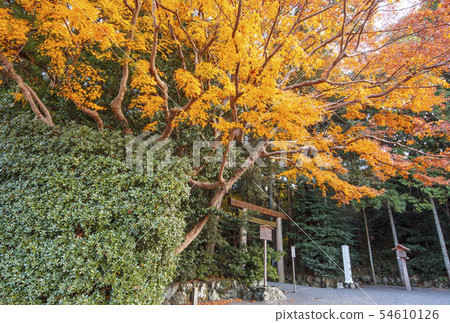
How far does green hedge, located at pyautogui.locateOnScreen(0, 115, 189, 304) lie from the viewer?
3.26 m

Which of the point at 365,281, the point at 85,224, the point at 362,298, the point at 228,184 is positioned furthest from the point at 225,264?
the point at 365,281

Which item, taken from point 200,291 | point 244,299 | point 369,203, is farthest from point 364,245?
point 200,291

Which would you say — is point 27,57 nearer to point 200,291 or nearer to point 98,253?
point 98,253

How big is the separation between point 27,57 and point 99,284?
6.39 metres

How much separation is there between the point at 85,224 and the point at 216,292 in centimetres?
439

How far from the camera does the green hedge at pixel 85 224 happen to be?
10.7 ft

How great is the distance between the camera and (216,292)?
6.59m

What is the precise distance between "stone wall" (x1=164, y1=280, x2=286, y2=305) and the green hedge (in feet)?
8.24

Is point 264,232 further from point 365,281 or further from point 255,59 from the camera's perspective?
point 365,281

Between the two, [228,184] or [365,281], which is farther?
[365,281]

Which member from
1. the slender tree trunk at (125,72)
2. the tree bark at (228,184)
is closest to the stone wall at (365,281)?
the tree bark at (228,184)

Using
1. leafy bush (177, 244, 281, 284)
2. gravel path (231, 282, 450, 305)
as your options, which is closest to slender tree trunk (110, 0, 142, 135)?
leafy bush (177, 244, 281, 284)

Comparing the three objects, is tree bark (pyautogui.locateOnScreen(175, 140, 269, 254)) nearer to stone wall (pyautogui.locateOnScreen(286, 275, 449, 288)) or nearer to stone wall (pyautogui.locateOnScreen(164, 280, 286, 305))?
stone wall (pyautogui.locateOnScreen(164, 280, 286, 305))

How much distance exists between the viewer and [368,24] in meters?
5.00
